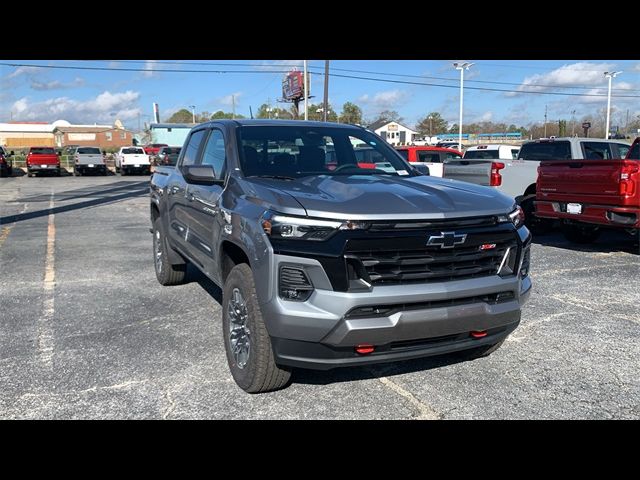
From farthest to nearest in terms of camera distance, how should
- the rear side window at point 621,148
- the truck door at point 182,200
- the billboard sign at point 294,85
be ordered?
the billboard sign at point 294,85, the rear side window at point 621,148, the truck door at point 182,200

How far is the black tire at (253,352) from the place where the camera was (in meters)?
3.32

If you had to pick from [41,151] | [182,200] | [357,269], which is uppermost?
[41,151]

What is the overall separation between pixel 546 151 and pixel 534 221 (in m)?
1.73

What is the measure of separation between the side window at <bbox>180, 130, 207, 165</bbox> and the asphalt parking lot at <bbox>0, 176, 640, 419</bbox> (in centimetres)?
151

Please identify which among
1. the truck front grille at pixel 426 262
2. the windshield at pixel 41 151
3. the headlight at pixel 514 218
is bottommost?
the truck front grille at pixel 426 262

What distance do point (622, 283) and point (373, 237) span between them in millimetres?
4952

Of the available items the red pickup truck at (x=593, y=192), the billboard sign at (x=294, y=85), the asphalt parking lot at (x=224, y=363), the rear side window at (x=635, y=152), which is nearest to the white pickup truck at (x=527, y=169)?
the red pickup truck at (x=593, y=192)

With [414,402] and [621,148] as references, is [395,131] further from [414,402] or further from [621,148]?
[414,402]

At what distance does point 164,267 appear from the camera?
6414 millimetres

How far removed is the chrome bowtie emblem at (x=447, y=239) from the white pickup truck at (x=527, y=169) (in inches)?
283

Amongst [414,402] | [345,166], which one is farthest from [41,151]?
[414,402]

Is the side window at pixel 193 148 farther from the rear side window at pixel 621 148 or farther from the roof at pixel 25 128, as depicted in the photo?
the roof at pixel 25 128
